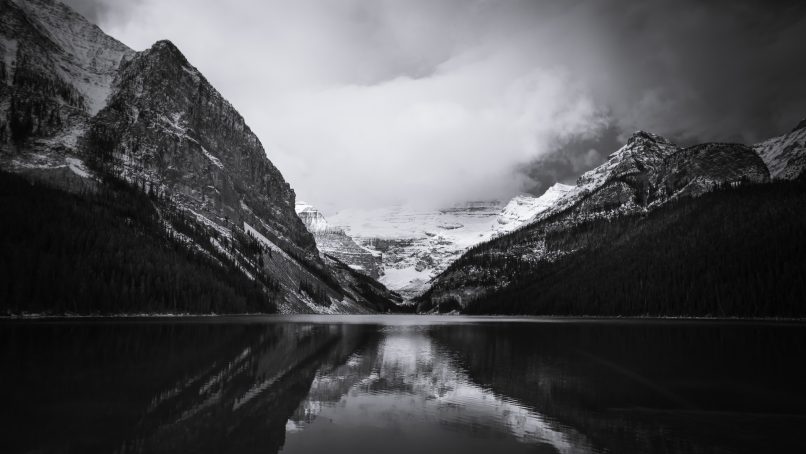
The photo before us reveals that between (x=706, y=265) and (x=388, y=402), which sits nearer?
(x=388, y=402)

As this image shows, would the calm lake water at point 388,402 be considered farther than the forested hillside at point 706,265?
No

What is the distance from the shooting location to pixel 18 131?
602 feet

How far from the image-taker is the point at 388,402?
76.3 feet

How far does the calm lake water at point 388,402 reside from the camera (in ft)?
52.4

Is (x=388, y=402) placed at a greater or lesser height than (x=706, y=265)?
lesser

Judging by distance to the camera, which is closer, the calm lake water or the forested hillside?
the calm lake water

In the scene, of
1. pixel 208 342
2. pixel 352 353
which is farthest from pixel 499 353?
pixel 208 342

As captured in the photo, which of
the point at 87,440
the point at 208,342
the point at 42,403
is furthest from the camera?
the point at 208,342

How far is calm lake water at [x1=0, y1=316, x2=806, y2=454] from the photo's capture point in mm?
15977

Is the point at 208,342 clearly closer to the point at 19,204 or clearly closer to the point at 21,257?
the point at 21,257

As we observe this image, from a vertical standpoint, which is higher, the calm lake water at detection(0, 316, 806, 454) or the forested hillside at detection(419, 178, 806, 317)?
the forested hillside at detection(419, 178, 806, 317)

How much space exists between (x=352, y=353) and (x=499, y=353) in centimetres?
1361

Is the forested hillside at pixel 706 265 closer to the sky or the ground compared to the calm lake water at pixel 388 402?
closer to the sky

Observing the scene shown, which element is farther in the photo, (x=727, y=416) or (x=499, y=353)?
(x=499, y=353)
